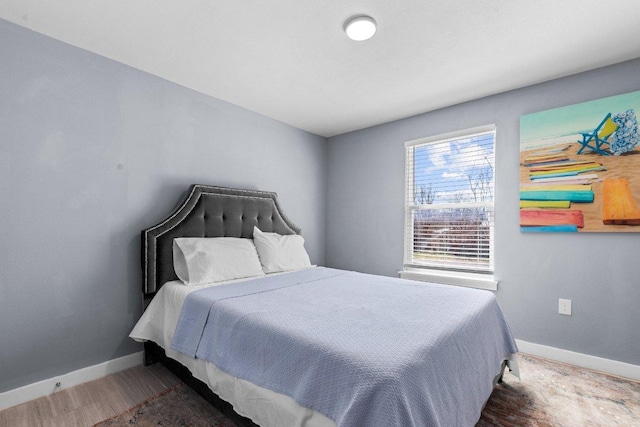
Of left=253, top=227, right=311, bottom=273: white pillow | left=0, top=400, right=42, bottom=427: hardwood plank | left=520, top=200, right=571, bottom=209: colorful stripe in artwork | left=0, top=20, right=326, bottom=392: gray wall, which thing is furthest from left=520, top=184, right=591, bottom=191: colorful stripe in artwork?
left=0, top=400, right=42, bottom=427: hardwood plank

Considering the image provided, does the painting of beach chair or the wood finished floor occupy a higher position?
the painting of beach chair

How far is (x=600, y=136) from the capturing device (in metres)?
2.34

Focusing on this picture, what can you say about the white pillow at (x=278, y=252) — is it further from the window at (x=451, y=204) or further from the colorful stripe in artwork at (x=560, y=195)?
the colorful stripe in artwork at (x=560, y=195)

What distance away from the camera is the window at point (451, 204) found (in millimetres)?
2969

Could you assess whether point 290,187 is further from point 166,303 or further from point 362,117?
point 166,303

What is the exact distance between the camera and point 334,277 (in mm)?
2627

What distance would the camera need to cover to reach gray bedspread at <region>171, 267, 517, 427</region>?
1.06m

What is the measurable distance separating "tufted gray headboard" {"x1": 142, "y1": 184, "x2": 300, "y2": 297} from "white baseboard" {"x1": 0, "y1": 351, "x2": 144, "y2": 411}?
0.55 m

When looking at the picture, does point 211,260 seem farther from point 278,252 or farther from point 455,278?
point 455,278

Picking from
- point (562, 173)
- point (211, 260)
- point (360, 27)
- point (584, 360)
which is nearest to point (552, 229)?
point (562, 173)

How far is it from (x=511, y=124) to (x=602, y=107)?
2.02 feet

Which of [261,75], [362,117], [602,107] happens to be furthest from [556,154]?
[261,75]

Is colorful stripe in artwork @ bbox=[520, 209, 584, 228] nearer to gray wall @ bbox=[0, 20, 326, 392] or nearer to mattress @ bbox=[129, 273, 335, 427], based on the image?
mattress @ bbox=[129, 273, 335, 427]

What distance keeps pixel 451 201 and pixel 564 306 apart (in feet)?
4.33
